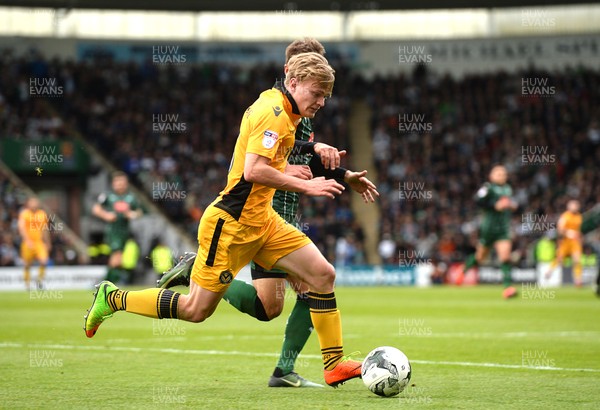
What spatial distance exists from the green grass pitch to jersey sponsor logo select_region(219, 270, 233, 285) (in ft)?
2.46

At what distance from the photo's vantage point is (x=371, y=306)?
61.0ft

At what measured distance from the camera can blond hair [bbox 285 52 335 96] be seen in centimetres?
668

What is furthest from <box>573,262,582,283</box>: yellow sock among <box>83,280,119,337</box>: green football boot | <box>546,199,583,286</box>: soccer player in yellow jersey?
<box>83,280,119,337</box>: green football boot

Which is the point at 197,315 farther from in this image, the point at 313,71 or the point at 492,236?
the point at 492,236

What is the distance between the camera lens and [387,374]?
6754 mm

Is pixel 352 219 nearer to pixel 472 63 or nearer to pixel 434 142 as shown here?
pixel 434 142

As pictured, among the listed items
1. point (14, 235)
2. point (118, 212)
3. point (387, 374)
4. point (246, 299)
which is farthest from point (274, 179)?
point (14, 235)

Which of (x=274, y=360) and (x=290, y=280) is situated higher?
(x=290, y=280)

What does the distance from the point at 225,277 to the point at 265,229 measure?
44 cm

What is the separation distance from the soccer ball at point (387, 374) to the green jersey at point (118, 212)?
14.9m

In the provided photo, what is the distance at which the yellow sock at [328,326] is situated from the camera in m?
7.14

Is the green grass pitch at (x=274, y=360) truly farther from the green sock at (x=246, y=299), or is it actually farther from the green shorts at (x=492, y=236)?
the green shorts at (x=492, y=236)

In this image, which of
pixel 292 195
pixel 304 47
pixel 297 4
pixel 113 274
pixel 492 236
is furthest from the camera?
pixel 297 4

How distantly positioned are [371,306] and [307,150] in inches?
455
